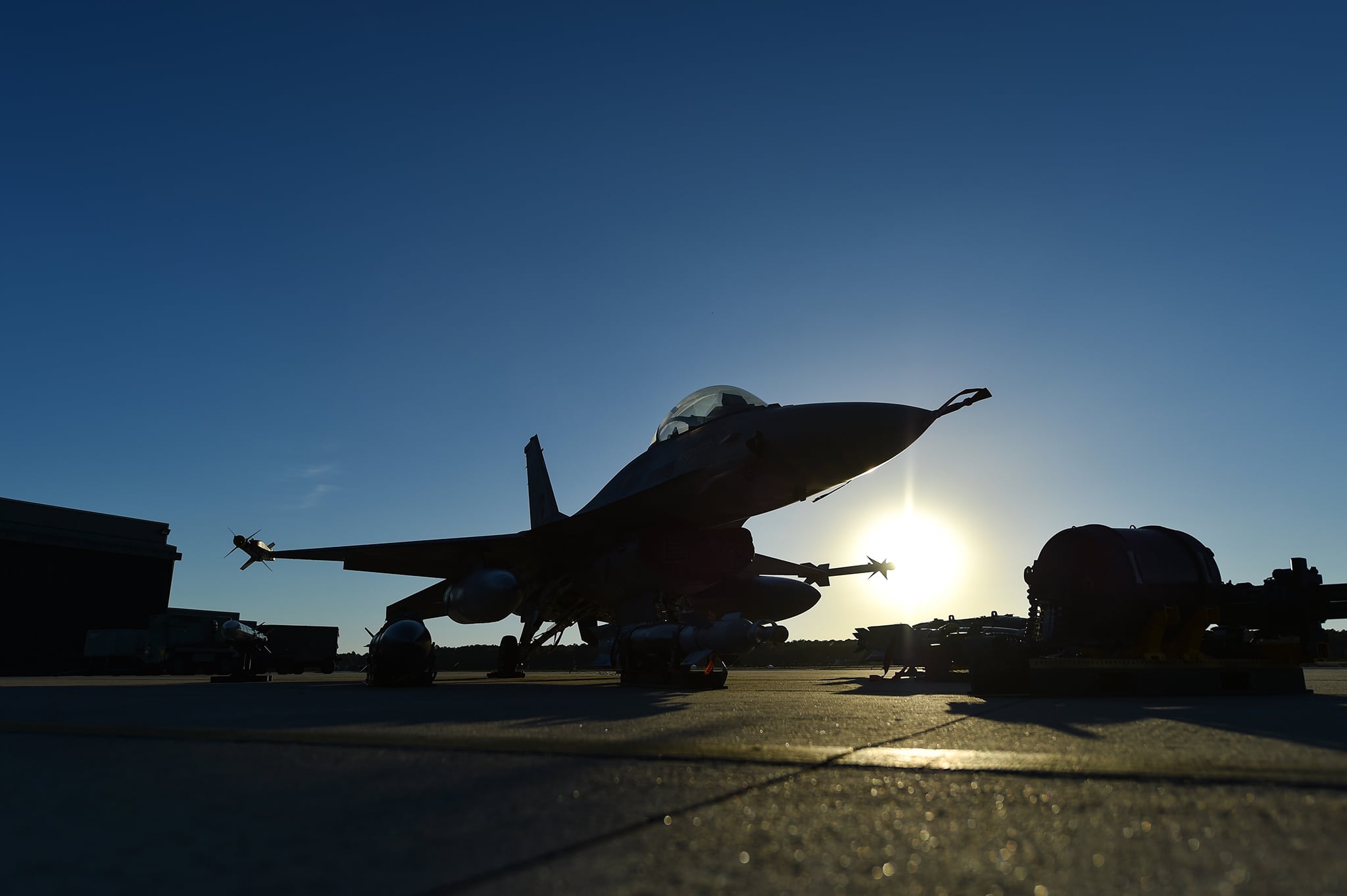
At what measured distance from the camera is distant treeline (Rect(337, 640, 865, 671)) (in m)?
47.1

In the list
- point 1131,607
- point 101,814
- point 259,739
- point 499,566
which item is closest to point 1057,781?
point 101,814

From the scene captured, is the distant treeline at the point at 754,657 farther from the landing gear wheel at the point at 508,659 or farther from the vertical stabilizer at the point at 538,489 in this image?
the landing gear wheel at the point at 508,659

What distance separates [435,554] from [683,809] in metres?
17.9

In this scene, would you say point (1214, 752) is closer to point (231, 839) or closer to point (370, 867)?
point (370, 867)

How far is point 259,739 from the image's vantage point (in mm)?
3826

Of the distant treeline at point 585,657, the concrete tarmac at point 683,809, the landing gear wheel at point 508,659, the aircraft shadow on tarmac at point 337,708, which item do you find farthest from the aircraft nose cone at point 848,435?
the distant treeline at point 585,657

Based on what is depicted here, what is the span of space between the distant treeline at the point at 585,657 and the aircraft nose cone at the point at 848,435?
31.5m

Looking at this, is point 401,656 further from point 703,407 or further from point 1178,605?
point 1178,605

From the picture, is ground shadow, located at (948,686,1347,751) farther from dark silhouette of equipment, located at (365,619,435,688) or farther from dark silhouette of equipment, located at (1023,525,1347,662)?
dark silhouette of equipment, located at (365,619,435,688)

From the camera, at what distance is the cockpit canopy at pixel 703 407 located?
560 inches

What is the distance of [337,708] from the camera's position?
20.9ft

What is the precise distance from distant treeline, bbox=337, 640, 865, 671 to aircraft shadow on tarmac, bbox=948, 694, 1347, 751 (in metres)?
36.4

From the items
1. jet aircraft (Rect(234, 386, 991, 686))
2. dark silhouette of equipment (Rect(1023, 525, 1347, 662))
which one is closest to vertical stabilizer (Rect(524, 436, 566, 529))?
jet aircraft (Rect(234, 386, 991, 686))

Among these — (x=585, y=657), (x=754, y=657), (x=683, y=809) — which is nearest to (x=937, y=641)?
(x=683, y=809)
